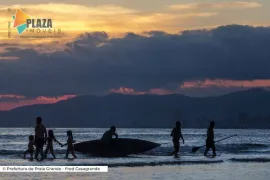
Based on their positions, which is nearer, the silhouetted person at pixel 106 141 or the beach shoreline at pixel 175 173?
the beach shoreline at pixel 175 173

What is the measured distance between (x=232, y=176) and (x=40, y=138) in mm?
9329

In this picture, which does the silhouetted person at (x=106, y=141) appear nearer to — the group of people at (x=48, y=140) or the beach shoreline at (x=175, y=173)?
the group of people at (x=48, y=140)

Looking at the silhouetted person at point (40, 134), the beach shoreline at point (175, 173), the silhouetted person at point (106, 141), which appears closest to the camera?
the beach shoreline at point (175, 173)

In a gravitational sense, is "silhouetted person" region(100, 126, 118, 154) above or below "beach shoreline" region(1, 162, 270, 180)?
above

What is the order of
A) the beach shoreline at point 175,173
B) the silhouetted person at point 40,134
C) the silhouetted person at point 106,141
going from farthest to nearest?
the silhouetted person at point 106,141
the silhouetted person at point 40,134
the beach shoreline at point 175,173

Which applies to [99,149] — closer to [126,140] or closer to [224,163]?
[126,140]

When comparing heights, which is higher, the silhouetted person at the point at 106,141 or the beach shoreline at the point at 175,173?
the silhouetted person at the point at 106,141

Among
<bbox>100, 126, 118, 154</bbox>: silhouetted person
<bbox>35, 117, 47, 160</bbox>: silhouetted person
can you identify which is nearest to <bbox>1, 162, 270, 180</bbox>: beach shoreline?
<bbox>35, 117, 47, 160</bbox>: silhouetted person

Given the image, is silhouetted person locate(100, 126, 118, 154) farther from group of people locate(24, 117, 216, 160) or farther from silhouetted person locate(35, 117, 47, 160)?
silhouetted person locate(35, 117, 47, 160)

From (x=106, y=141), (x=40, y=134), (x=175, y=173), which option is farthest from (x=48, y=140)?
(x=175, y=173)

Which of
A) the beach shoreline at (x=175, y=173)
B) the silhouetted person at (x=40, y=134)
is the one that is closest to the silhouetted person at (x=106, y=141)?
the silhouetted person at (x=40, y=134)

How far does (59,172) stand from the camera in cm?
2075

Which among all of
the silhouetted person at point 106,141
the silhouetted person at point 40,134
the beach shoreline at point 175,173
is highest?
the silhouetted person at point 40,134

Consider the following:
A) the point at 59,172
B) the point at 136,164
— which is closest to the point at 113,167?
the point at 136,164
